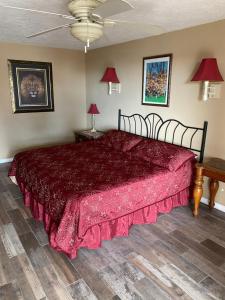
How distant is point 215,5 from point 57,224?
2570mm

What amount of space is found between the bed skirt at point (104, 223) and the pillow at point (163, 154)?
44 cm

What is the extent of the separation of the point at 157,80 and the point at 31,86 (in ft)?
8.32

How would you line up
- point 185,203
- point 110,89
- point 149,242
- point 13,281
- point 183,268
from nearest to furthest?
point 13,281 < point 183,268 < point 149,242 < point 185,203 < point 110,89

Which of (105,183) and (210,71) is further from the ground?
(210,71)

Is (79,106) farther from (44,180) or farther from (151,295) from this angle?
(151,295)

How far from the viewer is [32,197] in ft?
9.26

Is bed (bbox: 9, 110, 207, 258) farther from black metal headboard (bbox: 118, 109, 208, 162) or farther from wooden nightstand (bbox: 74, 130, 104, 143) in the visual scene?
wooden nightstand (bbox: 74, 130, 104, 143)

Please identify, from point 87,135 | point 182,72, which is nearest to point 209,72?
point 182,72

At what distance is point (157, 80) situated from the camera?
3.52 m

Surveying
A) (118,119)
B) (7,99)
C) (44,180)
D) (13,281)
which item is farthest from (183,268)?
(7,99)

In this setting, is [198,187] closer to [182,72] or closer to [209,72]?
[209,72]

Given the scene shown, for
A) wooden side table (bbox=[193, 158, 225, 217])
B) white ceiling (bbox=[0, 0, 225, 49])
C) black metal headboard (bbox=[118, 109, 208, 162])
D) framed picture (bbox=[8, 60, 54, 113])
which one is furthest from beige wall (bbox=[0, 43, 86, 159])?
wooden side table (bbox=[193, 158, 225, 217])

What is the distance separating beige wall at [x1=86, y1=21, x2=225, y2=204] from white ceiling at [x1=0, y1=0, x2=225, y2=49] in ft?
0.53

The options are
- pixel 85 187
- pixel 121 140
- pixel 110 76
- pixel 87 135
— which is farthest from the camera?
pixel 87 135
